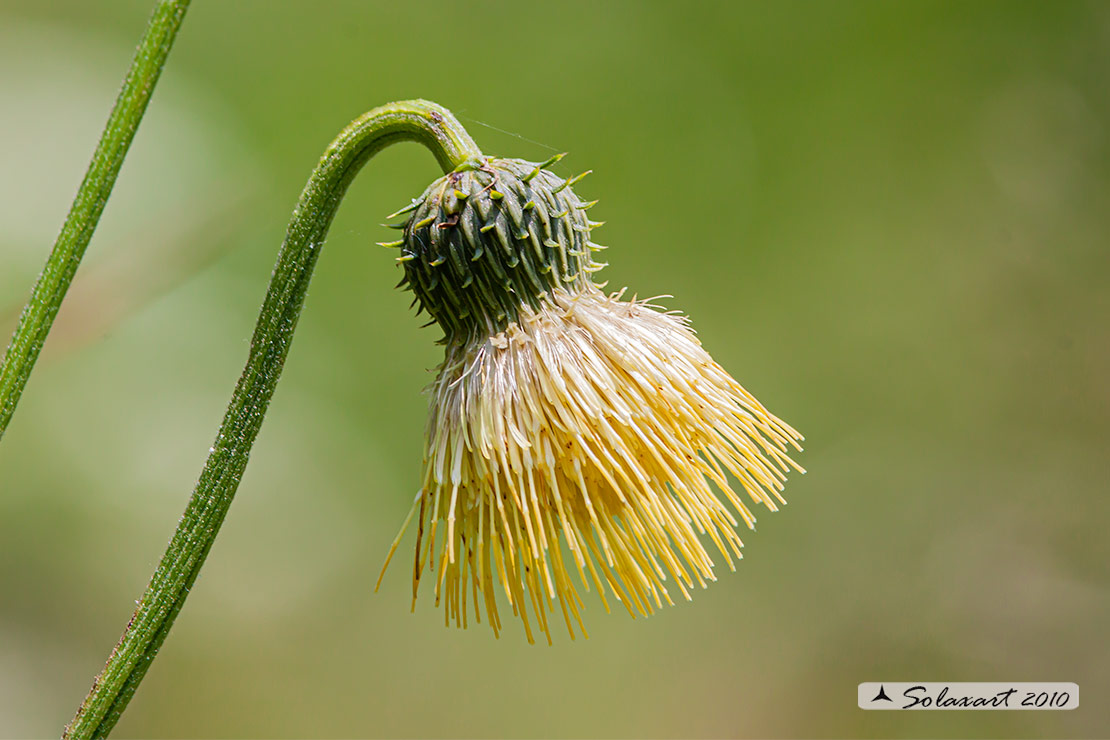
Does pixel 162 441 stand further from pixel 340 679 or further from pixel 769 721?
pixel 769 721

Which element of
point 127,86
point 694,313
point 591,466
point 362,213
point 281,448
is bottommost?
point 591,466

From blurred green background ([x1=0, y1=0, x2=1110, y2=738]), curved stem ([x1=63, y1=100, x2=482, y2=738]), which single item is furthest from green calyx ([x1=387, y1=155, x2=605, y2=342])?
blurred green background ([x1=0, y1=0, x2=1110, y2=738])

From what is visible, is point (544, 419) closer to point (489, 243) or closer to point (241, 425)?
point (489, 243)

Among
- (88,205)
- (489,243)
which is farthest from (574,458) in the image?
(88,205)

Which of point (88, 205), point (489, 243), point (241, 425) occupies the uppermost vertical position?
point (489, 243)

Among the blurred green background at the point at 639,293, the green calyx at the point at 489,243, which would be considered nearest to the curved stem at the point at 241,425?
the green calyx at the point at 489,243

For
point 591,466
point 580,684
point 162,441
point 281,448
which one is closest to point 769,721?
point 580,684

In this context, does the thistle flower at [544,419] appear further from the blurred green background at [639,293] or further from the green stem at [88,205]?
the blurred green background at [639,293]
